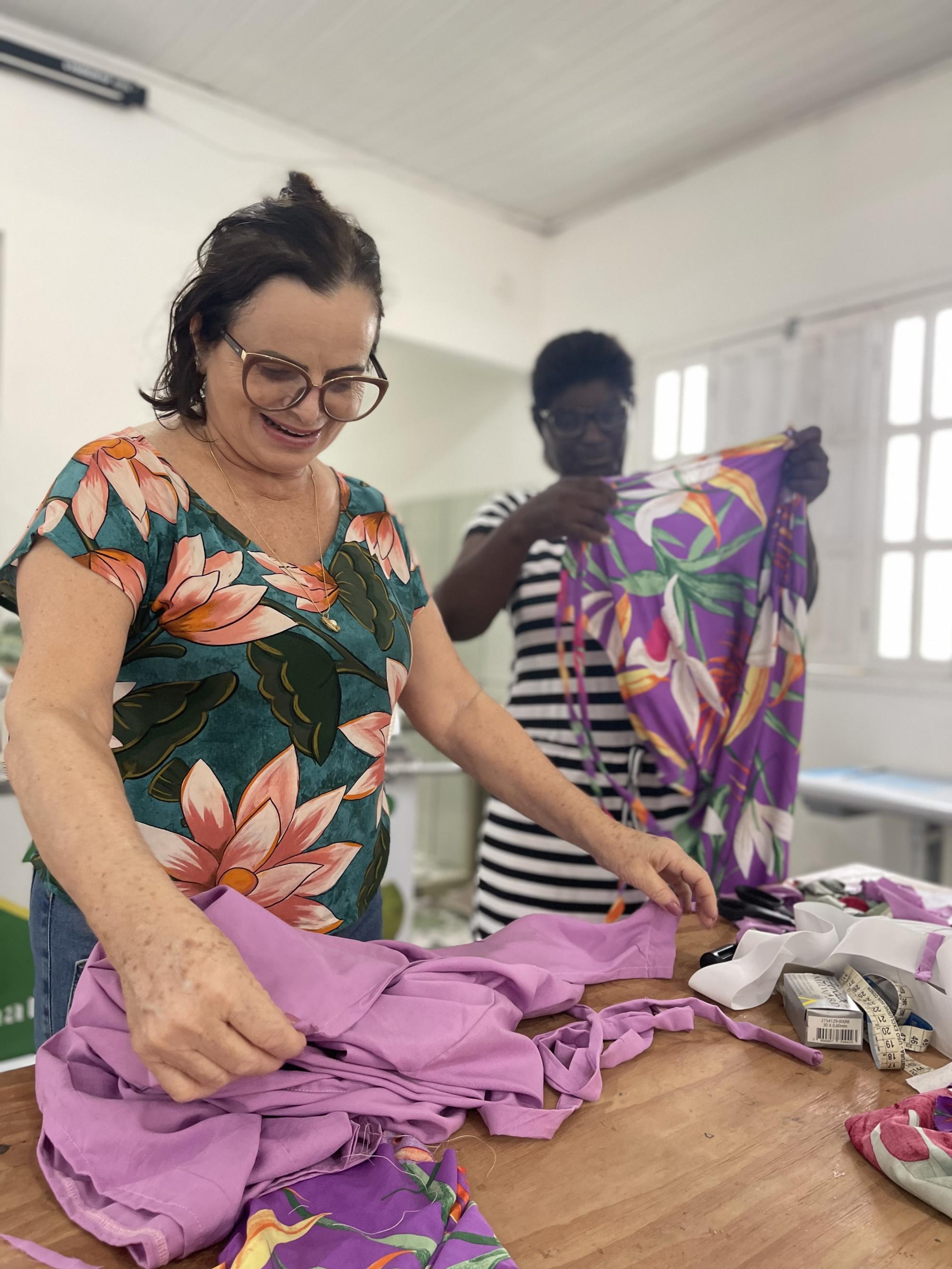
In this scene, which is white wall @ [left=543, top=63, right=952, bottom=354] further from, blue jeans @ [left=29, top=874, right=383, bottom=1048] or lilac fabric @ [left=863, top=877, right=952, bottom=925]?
blue jeans @ [left=29, top=874, right=383, bottom=1048]

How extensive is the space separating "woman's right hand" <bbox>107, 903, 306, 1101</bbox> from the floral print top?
0.98 feet

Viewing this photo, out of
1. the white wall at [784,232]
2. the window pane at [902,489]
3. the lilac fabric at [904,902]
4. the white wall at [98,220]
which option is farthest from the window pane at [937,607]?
the white wall at [98,220]

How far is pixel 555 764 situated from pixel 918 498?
2132mm

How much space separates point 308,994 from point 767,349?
333 centimetres

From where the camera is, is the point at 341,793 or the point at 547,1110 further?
the point at 341,793

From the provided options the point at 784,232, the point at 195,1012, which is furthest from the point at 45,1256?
the point at 784,232

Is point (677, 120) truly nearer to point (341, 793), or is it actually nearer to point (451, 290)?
point (451, 290)

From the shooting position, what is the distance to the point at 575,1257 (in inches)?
23.8

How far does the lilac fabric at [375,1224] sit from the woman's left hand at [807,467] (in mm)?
1341

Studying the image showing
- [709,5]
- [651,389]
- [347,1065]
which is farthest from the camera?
[651,389]

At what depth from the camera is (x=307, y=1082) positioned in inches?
28.2

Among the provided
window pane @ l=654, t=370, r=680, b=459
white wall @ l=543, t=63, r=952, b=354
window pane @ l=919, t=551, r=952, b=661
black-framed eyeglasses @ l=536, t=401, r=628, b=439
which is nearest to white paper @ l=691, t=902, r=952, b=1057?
black-framed eyeglasses @ l=536, t=401, r=628, b=439

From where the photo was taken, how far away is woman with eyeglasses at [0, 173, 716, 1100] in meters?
0.82

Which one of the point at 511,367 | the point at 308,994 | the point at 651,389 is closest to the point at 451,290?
the point at 511,367
